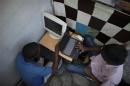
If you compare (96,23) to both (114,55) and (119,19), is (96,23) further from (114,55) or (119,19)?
(114,55)

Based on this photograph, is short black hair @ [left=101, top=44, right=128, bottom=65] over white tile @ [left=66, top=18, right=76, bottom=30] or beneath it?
over

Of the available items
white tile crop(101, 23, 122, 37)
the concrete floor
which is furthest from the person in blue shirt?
white tile crop(101, 23, 122, 37)

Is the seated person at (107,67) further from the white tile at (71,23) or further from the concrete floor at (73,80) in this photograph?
the white tile at (71,23)

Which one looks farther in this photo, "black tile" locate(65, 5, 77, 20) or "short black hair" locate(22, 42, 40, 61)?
"black tile" locate(65, 5, 77, 20)

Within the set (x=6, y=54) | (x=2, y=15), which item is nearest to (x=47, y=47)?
(x=6, y=54)

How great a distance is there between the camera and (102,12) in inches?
68.0

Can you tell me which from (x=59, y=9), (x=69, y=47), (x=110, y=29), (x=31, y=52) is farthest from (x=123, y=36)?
(x=31, y=52)

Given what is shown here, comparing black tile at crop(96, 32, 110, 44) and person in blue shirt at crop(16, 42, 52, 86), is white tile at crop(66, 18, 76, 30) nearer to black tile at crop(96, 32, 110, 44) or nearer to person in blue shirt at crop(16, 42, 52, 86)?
black tile at crop(96, 32, 110, 44)

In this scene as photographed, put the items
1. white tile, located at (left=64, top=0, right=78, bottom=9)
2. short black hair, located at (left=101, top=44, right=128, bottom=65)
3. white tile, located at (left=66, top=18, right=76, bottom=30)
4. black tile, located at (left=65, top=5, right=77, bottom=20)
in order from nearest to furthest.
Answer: short black hair, located at (left=101, top=44, right=128, bottom=65) < white tile, located at (left=64, top=0, right=78, bottom=9) < black tile, located at (left=65, top=5, right=77, bottom=20) < white tile, located at (left=66, top=18, right=76, bottom=30)

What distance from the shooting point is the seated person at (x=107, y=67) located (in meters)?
1.41

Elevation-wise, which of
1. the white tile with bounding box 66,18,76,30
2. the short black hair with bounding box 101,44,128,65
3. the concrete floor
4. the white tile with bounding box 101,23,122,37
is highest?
the short black hair with bounding box 101,44,128,65

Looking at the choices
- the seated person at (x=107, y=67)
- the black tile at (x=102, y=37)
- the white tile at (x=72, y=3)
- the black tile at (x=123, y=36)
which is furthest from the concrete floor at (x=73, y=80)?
the white tile at (x=72, y=3)

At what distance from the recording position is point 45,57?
2010 mm

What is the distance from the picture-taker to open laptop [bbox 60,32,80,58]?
1.95 m
